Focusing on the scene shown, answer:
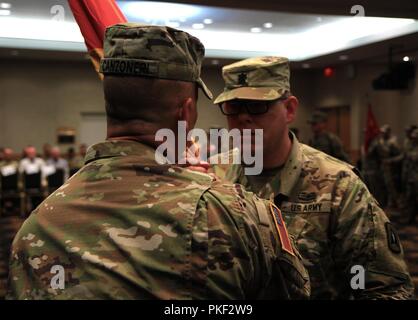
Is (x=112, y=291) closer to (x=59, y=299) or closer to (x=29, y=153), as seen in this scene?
(x=59, y=299)

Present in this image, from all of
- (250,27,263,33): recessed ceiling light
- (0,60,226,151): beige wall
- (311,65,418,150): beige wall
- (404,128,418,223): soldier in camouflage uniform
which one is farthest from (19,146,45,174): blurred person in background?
(404,128,418,223): soldier in camouflage uniform

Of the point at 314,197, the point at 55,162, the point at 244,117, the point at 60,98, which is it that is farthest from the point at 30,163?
the point at 314,197

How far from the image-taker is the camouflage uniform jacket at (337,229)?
1577mm

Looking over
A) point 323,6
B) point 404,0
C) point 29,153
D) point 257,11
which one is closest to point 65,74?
point 29,153

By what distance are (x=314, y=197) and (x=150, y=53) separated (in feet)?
3.09

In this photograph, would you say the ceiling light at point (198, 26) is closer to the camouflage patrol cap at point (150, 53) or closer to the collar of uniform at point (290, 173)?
the collar of uniform at point (290, 173)

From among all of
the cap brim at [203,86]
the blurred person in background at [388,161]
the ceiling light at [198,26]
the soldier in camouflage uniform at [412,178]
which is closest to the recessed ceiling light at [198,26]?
the ceiling light at [198,26]

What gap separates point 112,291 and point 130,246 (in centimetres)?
8

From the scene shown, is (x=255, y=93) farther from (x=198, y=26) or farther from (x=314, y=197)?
(x=198, y=26)

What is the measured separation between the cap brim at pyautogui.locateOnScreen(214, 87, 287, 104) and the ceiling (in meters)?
1.88

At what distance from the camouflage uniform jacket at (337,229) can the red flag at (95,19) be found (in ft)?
2.73

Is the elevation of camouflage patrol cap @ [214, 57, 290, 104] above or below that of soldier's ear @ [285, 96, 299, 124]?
above

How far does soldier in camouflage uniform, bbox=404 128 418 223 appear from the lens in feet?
26.8

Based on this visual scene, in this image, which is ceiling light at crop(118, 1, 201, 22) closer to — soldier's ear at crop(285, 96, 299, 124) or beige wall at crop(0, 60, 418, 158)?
soldier's ear at crop(285, 96, 299, 124)
